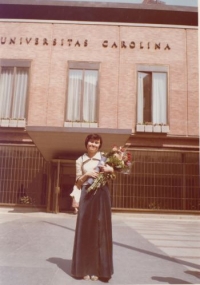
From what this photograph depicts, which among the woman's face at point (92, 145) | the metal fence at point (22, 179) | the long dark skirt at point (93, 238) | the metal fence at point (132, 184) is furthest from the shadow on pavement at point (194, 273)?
the metal fence at point (22, 179)

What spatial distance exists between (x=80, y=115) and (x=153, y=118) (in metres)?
3.97

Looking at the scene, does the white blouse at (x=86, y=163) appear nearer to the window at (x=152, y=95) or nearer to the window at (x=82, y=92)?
the window at (x=82, y=92)

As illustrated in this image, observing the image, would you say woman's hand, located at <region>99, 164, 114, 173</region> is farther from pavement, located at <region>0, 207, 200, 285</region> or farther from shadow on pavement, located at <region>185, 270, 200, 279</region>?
shadow on pavement, located at <region>185, 270, 200, 279</region>

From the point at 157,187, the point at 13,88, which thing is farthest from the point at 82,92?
the point at 157,187

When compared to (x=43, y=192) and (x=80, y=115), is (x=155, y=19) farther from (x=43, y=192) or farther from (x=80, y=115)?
(x=43, y=192)

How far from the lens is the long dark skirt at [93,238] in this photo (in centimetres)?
389

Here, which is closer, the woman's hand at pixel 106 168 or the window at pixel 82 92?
the woman's hand at pixel 106 168

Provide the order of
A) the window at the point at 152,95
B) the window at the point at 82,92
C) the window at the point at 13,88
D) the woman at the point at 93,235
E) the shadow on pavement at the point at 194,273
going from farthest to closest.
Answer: the window at the point at 152,95 → the window at the point at 82,92 → the window at the point at 13,88 → the shadow on pavement at the point at 194,273 → the woman at the point at 93,235

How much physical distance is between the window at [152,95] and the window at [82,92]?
8.04 feet

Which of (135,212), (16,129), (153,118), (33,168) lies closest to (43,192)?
(33,168)

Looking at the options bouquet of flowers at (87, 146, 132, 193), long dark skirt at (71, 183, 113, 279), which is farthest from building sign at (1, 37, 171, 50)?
long dark skirt at (71, 183, 113, 279)

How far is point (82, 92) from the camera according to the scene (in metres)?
17.3

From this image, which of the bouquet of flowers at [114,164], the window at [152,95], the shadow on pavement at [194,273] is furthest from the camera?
the window at [152,95]

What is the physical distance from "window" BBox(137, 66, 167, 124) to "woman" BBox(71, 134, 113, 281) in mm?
13250
